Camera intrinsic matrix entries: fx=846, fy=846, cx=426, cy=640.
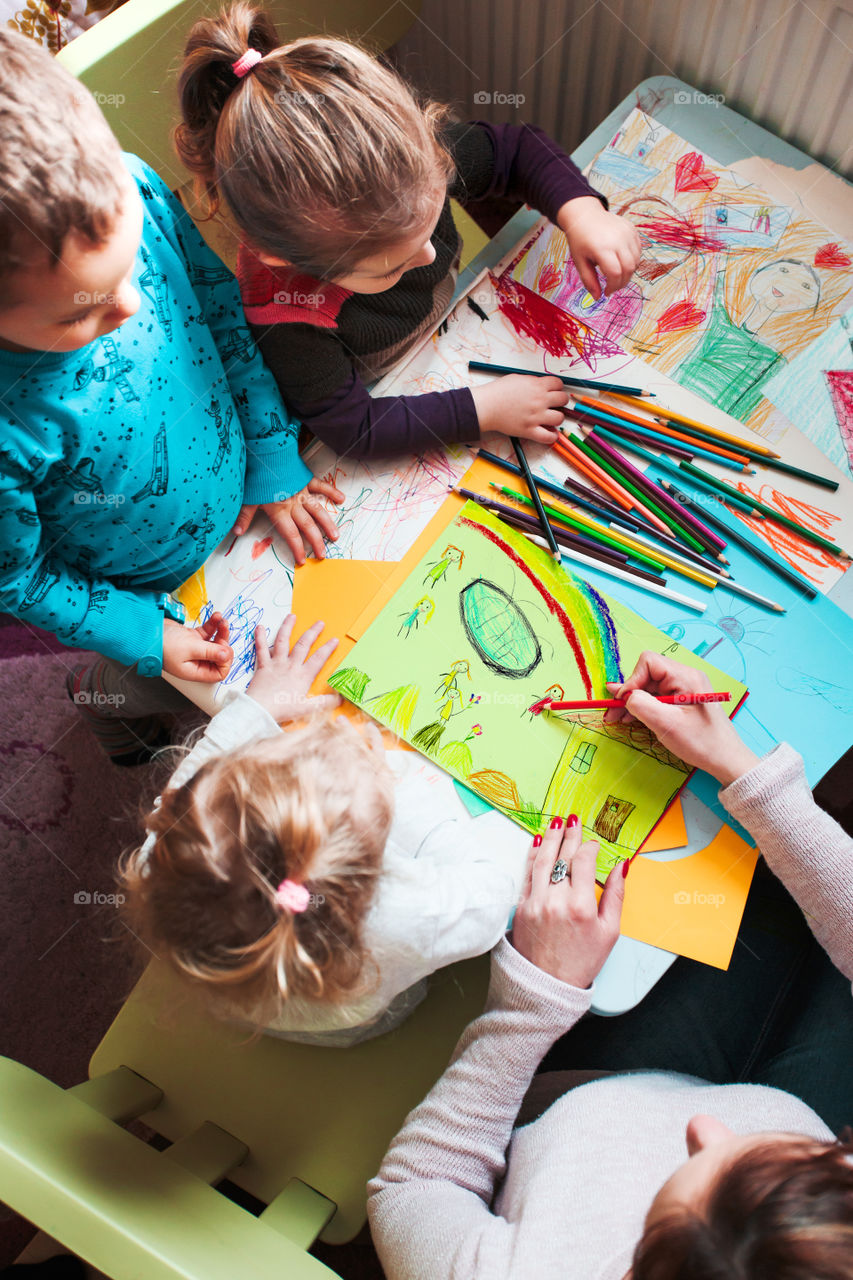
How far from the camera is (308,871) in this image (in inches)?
23.5

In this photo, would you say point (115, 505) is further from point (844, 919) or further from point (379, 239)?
point (844, 919)

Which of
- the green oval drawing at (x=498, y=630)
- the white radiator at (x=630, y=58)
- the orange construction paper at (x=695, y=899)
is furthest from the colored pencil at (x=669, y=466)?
the white radiator at (x=630, y=58)

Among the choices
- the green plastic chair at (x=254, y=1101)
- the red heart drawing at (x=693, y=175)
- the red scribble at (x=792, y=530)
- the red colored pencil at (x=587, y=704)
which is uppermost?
the red heart drawing at (x=693, y=175)

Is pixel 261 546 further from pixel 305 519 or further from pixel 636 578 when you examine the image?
pixel 636 578

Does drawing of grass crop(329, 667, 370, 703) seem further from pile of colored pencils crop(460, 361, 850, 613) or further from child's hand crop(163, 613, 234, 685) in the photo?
pile of colored pencils crop(460, 361, 850, 613)

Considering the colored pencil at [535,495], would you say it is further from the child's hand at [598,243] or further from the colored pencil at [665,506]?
the child's hand at [598,243]

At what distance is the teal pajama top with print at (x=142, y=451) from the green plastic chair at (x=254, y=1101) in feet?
1.25

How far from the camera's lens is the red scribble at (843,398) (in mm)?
853

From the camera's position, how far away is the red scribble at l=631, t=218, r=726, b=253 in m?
0.93

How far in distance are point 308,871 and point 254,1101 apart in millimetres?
390

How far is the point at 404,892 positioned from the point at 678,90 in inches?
37.3

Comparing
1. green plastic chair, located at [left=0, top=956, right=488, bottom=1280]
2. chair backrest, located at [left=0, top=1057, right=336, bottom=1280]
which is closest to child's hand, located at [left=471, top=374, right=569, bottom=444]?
green plastic chair, located at [left=0, top=956, right=488, bottom=1280]

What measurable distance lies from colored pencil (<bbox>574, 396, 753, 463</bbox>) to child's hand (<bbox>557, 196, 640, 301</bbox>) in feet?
0.46

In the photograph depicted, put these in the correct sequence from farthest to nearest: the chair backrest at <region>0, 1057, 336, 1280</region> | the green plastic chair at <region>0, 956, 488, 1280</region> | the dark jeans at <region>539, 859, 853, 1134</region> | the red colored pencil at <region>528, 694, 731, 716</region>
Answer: the dark jeans at <region>539, 859, 853, 1134</region>
the red colored pencil at <region>528, 694, 731, 716</region>
the green plastic chair at <region>0, 956, 488, 1280</region>
the chair backrest at <region>0, 1057, 336, 1280</region>
